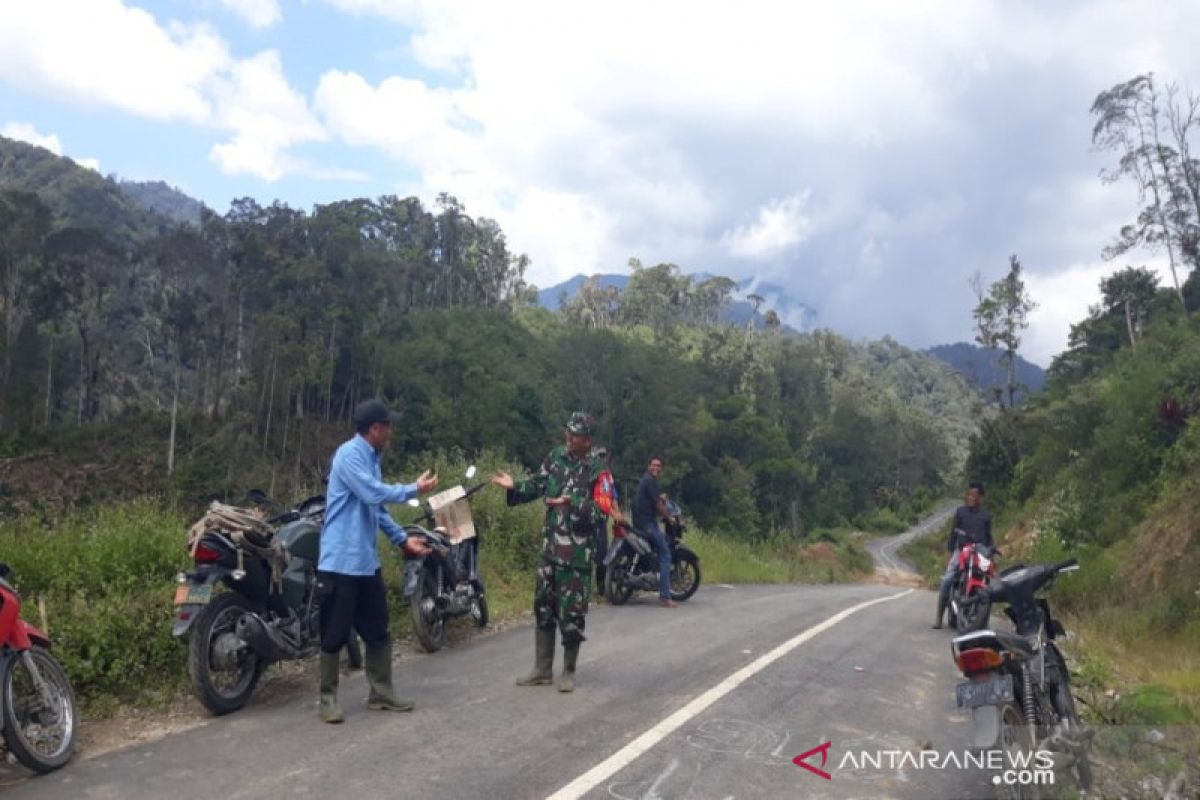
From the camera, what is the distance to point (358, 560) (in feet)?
18.0

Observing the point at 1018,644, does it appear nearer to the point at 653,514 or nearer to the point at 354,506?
the point at 354,506

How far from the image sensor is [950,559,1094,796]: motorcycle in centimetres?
405

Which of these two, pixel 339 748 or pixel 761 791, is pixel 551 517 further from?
pixel 761 791

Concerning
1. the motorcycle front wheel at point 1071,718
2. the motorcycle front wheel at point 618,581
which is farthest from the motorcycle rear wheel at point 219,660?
the motorcycle front wheel at point 618,581

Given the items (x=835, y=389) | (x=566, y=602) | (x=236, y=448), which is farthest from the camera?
(x=835, y=389)

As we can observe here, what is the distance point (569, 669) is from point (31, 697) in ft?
10.1

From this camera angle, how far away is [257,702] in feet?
18.9

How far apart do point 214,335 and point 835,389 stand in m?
58.4

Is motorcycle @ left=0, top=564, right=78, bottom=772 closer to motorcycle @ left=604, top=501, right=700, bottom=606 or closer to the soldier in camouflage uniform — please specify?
the soldier in camouflage uniform

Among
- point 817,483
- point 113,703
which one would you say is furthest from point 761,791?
point 817,483

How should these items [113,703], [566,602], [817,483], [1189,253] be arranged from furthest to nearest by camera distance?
[817,483] < [1189,253] < [566,602] < [113,703]

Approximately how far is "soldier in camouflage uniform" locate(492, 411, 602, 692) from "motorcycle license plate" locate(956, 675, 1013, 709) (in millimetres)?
2745

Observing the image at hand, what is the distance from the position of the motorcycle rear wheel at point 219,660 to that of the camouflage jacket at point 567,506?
1841 mm

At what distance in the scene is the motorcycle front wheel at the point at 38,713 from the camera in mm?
4363
